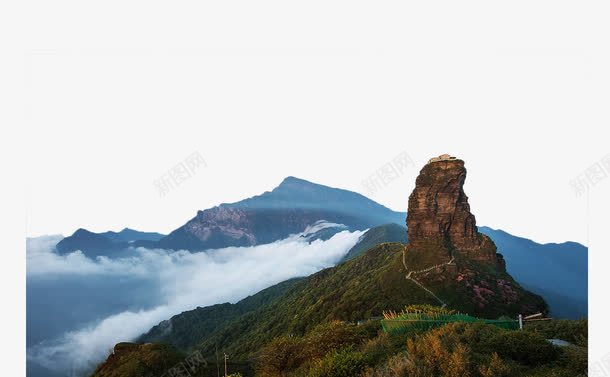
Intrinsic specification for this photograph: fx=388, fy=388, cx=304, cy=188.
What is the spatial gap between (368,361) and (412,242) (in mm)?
42571

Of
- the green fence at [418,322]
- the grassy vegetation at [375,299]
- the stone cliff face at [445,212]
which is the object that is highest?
the stone cliff face at [445,212]

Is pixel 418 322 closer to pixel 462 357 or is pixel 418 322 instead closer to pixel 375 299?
pixel 462 357

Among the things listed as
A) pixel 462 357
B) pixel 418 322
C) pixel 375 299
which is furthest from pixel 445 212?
pixel 462 357

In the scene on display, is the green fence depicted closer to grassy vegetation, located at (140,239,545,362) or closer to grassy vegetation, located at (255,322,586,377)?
grassy vegetation, located at (255,322,586,377)

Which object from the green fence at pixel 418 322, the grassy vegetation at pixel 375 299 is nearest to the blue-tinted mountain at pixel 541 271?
the grassy vegetation at pixel 375 299

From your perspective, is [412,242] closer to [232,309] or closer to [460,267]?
[460,267]

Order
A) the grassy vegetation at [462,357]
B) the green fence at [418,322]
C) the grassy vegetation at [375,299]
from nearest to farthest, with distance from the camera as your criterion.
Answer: the grassy vegetation at [462,357] → the green fence at [418,322] → the grassy vegetation at [375,299]

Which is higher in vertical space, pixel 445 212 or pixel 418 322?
pixel 445 212

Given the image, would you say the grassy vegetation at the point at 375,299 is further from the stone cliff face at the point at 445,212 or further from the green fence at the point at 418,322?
the green fence at the point at 418,322

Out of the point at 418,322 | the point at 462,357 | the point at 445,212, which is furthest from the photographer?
the point at 445,212

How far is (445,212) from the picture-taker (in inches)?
2025

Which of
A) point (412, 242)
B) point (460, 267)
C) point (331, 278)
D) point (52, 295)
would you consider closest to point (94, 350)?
point (52, 295)

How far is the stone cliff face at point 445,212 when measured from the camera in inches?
1996

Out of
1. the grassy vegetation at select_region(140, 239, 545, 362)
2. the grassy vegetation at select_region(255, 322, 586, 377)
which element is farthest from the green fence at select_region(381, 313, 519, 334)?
the grassy vegetation at select_region(140, 239, 545, 362)
